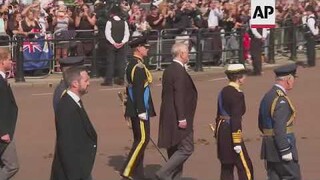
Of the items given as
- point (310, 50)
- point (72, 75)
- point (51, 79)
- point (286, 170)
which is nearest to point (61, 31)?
point (51, 79)

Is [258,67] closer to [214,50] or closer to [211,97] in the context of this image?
[214,50]

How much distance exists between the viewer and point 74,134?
24.1ft

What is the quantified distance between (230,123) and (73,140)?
2.38 meters

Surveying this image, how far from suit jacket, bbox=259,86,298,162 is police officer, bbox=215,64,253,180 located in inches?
16.9

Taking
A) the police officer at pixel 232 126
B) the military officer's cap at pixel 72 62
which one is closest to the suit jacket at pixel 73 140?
the military officer's cap at pixel 72 62

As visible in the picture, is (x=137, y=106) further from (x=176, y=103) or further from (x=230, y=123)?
(x=230, y=123)

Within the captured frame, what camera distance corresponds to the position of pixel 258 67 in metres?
21.6

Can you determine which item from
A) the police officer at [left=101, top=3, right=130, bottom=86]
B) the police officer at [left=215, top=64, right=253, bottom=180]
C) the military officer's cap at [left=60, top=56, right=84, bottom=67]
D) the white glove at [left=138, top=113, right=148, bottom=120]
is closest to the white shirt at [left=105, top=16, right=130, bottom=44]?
the police officer at [left=101, top=3, right=130, bottom=86]

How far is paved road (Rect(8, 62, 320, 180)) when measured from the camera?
37.7ft

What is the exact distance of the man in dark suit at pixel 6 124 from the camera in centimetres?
897

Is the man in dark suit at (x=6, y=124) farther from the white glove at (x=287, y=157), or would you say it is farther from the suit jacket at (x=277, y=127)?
the white glove at (x=287, y=157)

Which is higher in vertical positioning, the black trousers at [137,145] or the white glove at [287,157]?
the white glove at [287,157]

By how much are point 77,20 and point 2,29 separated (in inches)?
80.3

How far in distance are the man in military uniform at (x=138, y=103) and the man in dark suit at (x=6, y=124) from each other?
1703 millimetres
